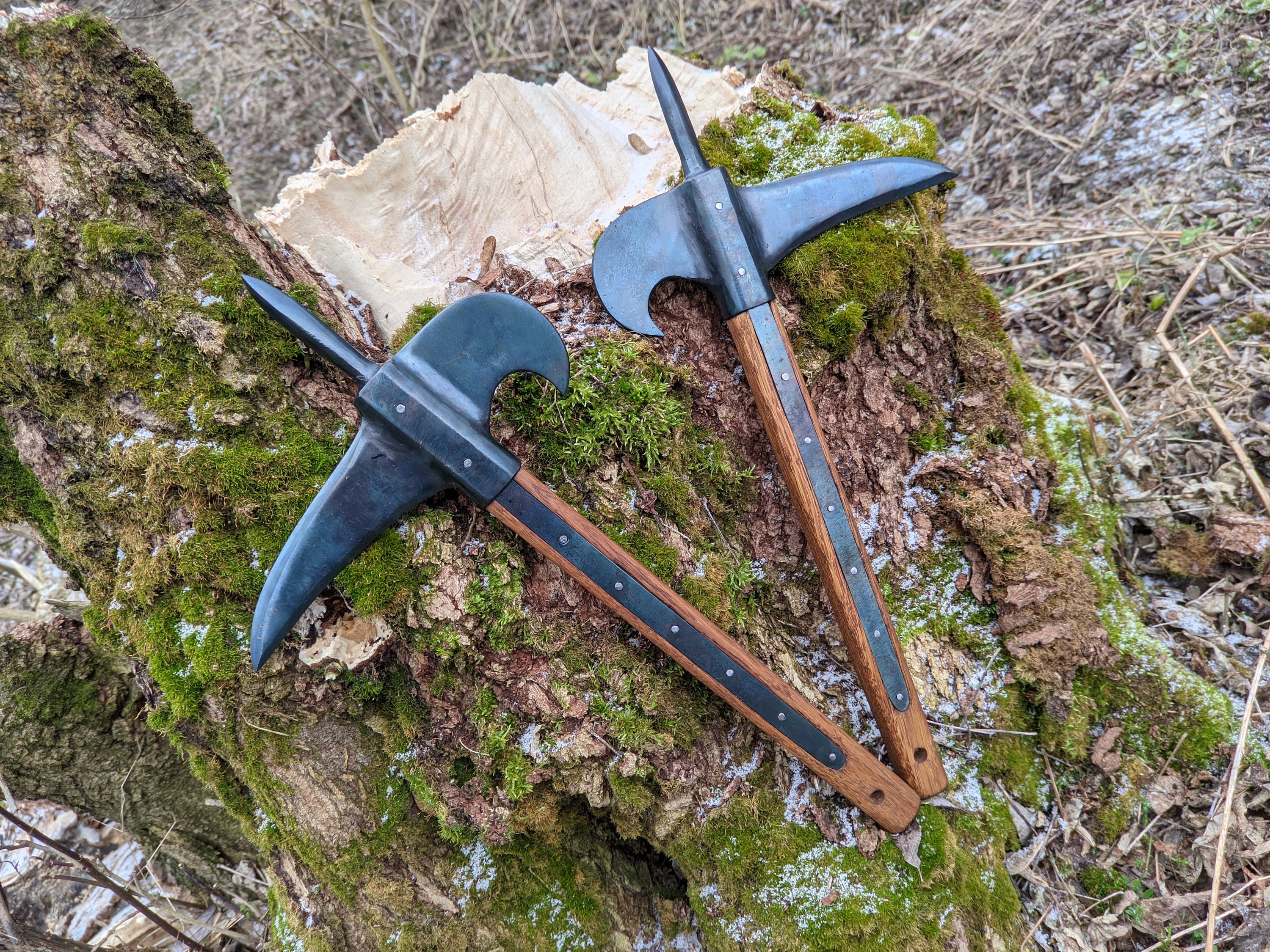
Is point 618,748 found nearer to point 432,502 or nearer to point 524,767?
point 524,767

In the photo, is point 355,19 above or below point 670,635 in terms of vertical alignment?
above

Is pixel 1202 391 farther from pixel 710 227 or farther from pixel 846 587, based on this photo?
pixel 710 227

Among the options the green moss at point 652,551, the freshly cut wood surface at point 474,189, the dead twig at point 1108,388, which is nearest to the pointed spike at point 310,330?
the freshly cut wood surface at point 474,189

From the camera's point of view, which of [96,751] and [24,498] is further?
[96,751]

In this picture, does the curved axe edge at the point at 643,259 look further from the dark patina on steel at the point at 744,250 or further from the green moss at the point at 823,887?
the green moss at the point at 823,887

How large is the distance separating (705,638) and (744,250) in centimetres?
125

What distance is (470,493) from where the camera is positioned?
1968 mm

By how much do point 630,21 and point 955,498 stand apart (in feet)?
19.3

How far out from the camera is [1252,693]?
226 centimetres

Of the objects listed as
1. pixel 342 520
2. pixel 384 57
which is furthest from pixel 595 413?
pixel 384 57

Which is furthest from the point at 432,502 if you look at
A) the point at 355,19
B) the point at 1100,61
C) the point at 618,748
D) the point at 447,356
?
the point at 355,19

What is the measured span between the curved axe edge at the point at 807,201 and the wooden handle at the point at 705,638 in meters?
1.09

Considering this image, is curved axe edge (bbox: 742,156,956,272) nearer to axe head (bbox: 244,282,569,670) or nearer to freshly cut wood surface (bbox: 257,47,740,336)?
freshly cut wood surface (bbox: 257,47,740,336)

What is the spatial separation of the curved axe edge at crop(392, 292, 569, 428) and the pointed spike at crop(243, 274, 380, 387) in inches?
4.6
